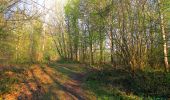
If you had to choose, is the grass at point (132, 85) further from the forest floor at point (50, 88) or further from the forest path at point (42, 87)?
the forest path at point (42, 87)

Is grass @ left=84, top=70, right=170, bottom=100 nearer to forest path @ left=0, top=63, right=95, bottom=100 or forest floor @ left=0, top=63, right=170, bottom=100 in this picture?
Result: forest floor @ left=0, top=63, right=170, bottom=100

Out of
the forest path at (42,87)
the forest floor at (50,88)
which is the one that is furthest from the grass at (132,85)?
the forest path at (42,87)

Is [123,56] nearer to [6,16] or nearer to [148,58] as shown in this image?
[148,58]

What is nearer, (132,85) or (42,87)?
(42,87)

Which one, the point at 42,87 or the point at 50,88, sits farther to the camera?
the point at 42,87

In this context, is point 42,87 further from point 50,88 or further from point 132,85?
point 132,85

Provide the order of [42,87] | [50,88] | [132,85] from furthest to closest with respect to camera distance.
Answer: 1. [132,85]
2. [42,87]
3. [50,88]

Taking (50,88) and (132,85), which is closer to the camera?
(50,88)

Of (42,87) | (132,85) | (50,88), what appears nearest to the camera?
(50,88)

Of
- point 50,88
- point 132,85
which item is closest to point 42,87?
point 50,88

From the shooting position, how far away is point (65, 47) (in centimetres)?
5812

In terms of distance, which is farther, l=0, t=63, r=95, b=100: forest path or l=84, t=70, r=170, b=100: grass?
l=84, t=70, r=170, b=100: grass

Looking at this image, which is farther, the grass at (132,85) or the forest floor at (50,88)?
the grass at (132,85)

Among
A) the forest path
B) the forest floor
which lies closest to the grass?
the forest floor
